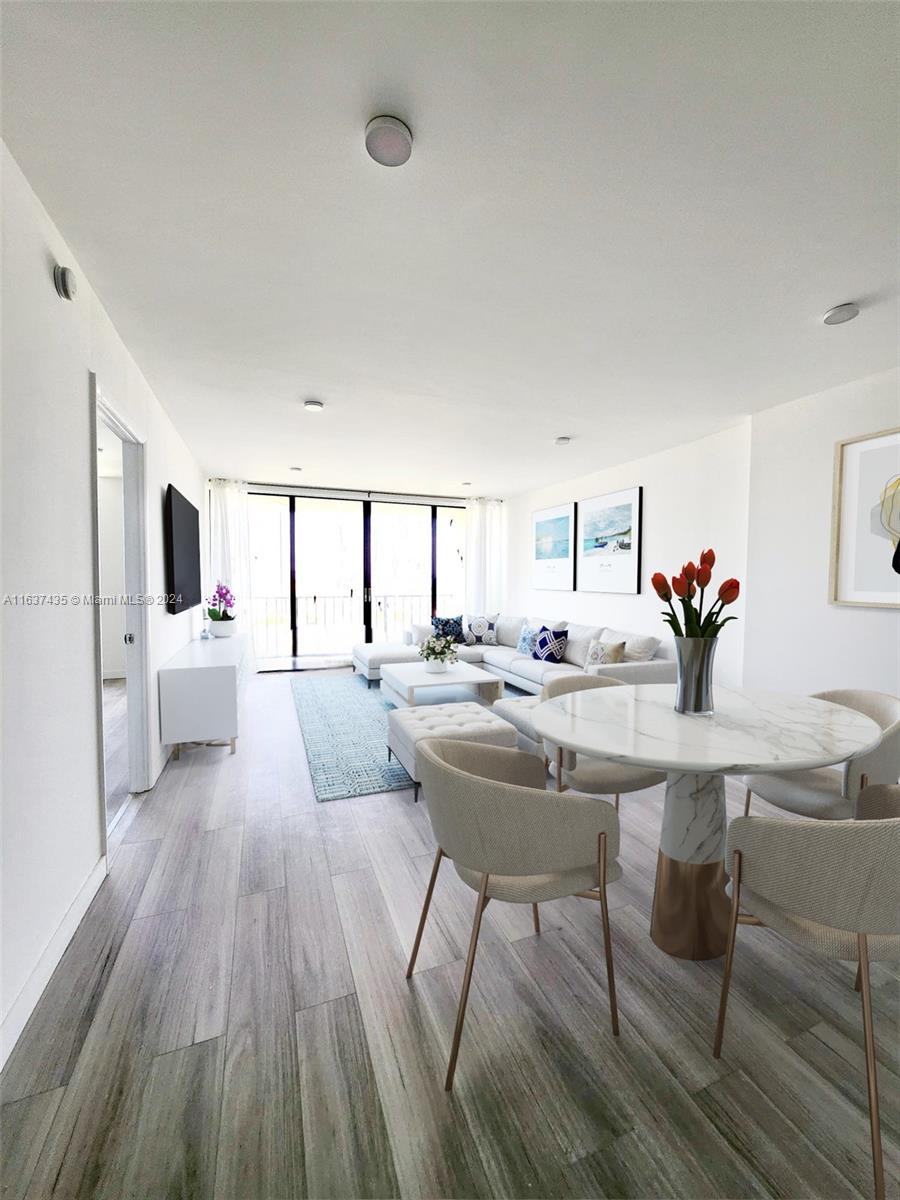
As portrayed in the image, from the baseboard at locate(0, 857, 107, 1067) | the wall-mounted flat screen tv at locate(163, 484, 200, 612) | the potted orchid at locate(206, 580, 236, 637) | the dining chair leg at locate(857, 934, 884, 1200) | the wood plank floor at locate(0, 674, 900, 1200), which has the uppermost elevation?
the wall-mounted flat screen tv at locate(163, 484, 200, 612)

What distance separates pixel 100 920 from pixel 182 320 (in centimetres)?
256

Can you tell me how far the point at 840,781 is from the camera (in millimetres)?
1981

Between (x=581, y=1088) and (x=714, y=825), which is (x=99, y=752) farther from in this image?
(x=714, y=825)

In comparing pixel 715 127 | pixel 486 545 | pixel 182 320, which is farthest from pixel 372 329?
pixel 486 545

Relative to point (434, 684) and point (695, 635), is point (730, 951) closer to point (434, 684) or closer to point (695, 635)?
point (695, 635)

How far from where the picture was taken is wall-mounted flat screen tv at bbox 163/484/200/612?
11.3 ft

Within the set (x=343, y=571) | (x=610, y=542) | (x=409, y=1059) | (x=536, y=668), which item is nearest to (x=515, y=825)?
(x=409, y=1059)

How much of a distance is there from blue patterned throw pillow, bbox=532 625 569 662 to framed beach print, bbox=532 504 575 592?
0.88 meters

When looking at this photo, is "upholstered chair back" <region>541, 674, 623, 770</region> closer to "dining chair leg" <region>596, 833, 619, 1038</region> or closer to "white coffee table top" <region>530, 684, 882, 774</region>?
"white coffee table top" <region>530, 684, 882, 774</region>

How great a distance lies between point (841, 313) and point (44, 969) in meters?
3.90

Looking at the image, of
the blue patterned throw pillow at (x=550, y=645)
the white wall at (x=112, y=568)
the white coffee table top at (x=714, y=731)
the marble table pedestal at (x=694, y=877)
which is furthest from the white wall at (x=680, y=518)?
the white wall at (x=112, y=568)

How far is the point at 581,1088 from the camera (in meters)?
1.23

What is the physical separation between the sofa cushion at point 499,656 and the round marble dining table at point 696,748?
339 centimetres

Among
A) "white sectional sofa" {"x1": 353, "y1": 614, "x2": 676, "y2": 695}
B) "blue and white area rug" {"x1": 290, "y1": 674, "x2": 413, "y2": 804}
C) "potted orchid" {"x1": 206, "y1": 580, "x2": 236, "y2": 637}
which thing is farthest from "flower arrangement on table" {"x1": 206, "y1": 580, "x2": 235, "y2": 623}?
"white sectional sofa" {"x1": 353, "y1": 614, "x2": 676, "y2": 695}
